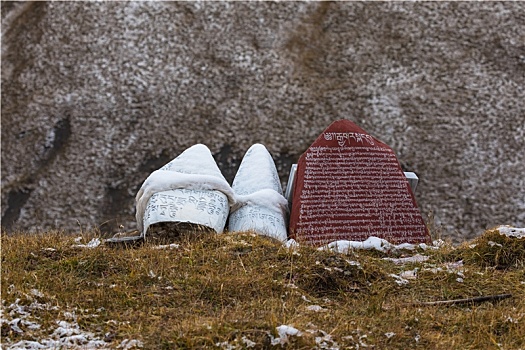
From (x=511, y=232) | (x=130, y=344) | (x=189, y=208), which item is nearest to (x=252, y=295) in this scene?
(x=130, y=344)

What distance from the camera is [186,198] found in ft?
24.1

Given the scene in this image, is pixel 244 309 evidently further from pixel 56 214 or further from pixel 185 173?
pixel 56 214

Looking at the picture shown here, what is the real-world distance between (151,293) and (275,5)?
16164mm

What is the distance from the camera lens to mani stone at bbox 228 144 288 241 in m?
7.49

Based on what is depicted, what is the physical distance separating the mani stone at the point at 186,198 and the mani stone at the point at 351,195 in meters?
0.92

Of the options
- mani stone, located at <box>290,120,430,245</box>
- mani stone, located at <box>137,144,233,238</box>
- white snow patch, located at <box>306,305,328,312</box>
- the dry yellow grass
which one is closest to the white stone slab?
mani stone, located at <box>137,144,233,238</box>

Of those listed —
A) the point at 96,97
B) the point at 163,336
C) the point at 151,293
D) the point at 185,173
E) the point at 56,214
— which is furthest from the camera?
the point at 96,97

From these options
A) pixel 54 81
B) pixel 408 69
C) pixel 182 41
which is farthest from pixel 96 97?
pixel 408 69

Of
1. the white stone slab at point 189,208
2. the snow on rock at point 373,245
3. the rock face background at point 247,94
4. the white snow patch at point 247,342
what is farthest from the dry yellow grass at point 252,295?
the rock face background at point 247,94

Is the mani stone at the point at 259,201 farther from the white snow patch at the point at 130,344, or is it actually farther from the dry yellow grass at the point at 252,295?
the white snow patch at the point at 130,344

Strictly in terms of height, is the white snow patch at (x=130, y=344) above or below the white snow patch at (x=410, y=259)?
above

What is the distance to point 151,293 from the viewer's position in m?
5.19

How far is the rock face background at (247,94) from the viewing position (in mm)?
14977

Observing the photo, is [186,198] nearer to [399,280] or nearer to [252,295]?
[252,295]
